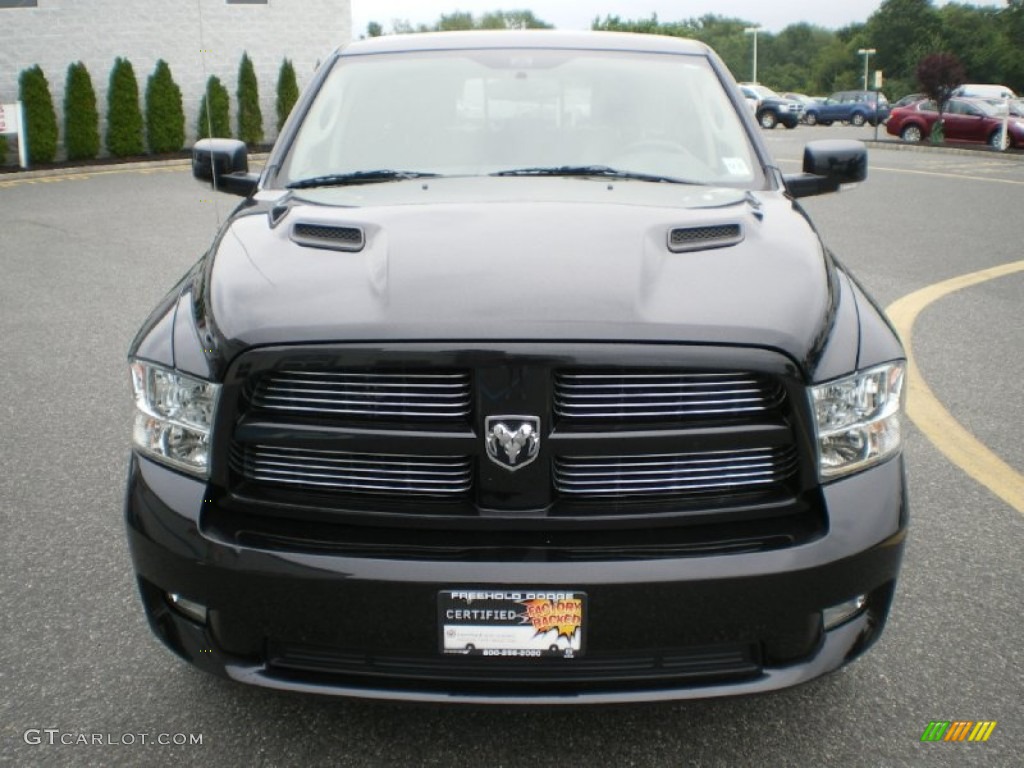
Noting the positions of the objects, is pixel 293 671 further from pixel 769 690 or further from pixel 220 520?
pixel 769 690

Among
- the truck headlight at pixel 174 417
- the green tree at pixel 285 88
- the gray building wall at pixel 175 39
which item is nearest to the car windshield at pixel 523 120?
the truck headlight at pixel 174 417

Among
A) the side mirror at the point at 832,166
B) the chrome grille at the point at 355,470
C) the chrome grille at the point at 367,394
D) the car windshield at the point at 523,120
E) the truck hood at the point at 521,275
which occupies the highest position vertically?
the car windshield at the point at 523,120

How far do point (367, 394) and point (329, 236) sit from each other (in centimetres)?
64

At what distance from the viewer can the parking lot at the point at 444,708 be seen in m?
2.54

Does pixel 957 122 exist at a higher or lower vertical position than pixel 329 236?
lower

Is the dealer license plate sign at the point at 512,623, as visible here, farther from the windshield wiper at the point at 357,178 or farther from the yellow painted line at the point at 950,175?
the yellow painted line at the point at 950,175

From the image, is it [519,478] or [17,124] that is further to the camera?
[17,124]

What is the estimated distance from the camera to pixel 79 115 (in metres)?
21.4

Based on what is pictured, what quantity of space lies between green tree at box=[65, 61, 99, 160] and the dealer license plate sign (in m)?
21.6

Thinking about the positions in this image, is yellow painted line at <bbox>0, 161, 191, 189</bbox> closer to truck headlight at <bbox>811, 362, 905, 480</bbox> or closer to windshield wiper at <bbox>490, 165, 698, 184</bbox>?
windshield wiper at <bbox>490, 165, 698, 184</bbox>

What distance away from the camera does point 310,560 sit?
2.17 m

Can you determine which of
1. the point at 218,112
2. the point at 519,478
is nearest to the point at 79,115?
the point at 218,112

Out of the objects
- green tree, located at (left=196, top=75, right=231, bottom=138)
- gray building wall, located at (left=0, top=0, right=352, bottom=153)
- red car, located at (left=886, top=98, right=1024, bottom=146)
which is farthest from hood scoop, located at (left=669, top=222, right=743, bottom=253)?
red car, located at (left=886, top=98, right=1024, bottom=146)

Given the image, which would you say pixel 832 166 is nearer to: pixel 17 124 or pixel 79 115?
pixel 17 124
